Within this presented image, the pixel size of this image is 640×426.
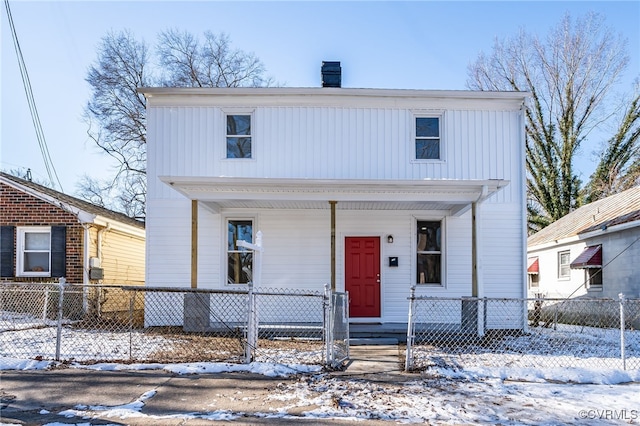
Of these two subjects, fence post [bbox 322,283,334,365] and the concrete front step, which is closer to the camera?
fence post [bbox 322,283,334,365]

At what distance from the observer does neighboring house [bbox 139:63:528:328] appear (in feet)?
36.8

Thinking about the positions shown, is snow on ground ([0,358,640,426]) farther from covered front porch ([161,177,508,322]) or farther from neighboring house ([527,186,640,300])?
neighboring house ([527,186,640,300])

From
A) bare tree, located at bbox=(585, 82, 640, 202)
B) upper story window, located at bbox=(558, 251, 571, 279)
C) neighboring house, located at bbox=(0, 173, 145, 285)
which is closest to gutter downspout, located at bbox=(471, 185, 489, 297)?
upper story window, located at bbox=(558, 251, 571, 279)

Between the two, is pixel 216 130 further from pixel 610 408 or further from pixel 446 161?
pixel 610 408

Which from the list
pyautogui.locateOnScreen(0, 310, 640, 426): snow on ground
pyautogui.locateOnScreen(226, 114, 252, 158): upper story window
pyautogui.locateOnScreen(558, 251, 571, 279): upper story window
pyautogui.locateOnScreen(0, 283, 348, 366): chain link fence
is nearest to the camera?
pyautogui.locateOnScreen(0, 310, 640, 426): snow on ground

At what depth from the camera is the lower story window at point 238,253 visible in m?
11.4

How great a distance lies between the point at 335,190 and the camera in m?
9.81

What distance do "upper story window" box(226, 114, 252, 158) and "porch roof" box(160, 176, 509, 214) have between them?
176 cm

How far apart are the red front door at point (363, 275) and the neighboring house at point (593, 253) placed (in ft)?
19.7

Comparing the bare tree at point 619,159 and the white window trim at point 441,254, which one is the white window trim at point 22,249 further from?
the bare tree at point 619,159

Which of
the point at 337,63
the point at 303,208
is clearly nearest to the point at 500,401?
the point at 303,208

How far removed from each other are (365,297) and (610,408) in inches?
251

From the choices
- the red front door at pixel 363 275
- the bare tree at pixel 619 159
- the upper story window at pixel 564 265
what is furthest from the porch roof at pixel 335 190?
the bare tree at pixel 619 159

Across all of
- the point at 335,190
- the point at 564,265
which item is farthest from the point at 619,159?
the point at 335,190
